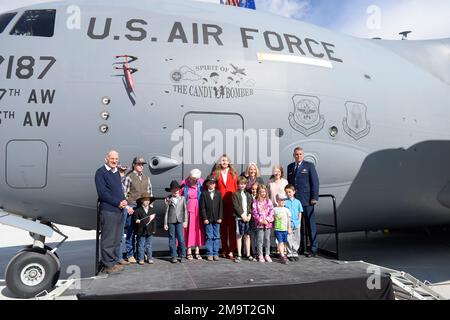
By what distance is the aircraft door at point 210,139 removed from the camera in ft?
20.2

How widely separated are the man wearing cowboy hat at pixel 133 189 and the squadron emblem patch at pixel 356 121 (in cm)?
379

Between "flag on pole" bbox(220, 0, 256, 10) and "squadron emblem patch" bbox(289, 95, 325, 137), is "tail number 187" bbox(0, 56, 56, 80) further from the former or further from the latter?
"flag on pole" bbox(220, 0, 256, 10)

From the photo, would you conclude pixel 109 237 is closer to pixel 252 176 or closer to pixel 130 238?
pixel 130 238

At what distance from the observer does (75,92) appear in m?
5.94

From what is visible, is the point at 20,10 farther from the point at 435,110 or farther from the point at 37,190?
the point at 435,110

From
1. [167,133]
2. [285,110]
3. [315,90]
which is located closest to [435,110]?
[315,90]

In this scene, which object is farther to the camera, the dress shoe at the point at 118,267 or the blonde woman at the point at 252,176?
the blonde woman at the point at 252,176

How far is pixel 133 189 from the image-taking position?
19.1ft

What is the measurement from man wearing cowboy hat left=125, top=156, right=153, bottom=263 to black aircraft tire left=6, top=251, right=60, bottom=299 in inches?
54.3

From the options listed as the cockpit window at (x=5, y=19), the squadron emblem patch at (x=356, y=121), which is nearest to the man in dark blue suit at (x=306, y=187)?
the squadron emblem patch at (x=356, y=121)

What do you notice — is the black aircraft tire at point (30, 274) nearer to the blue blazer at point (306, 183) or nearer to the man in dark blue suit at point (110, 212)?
the man in dark blue suit at point (110, 212)

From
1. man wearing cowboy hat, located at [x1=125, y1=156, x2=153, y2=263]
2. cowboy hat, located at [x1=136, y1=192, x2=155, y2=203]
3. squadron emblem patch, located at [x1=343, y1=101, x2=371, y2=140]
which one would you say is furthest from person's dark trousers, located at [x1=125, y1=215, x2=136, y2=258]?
squadron emblem patch, located at [x1=343, y1=101, x2=371, y2=140]

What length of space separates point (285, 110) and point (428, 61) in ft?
14.5

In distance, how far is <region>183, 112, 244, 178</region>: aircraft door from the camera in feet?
20.2
